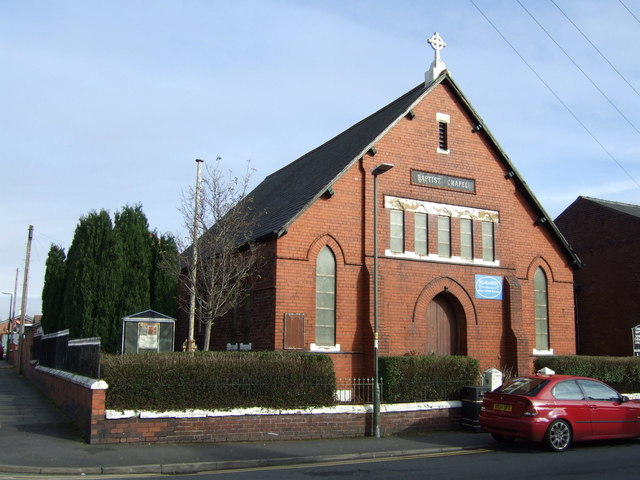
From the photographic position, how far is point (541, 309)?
2416 centimetres

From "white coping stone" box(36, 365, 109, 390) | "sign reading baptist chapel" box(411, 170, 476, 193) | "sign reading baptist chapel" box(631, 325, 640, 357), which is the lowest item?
"white coping stone" box(36, 365, 109, 390)

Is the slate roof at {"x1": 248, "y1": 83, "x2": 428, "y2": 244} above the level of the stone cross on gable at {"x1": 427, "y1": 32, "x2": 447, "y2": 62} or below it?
below

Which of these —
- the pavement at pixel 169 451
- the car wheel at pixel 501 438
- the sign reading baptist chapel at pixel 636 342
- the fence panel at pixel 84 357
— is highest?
the sign reading baptist chapel at pixel 636 342

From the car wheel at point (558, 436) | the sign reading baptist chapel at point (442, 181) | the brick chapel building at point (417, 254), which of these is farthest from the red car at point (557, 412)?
the sign reading baptist chapel at point (442, 181)

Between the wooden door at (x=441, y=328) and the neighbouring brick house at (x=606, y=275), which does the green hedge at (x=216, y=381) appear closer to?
the wooden door at (x=441, y=328)

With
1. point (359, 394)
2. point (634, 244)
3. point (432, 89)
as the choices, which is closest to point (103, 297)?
point (359, 394)

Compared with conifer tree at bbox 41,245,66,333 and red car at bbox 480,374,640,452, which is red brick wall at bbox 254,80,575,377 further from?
conifer tree at bbox 41,245,66,333

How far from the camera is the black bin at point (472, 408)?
16.1 m

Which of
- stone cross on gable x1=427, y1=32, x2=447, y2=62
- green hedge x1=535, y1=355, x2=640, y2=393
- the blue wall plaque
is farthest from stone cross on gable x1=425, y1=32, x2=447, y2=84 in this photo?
green hedge x1=535, y1=355, x2=640, y2=393

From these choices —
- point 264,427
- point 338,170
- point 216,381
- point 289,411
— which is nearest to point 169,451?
point 216,381

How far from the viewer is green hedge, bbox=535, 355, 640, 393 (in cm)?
2062

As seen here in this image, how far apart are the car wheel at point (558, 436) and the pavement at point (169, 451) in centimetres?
153

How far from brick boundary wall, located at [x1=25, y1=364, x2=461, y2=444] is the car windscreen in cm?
242

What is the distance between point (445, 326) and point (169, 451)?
39.4 feet
